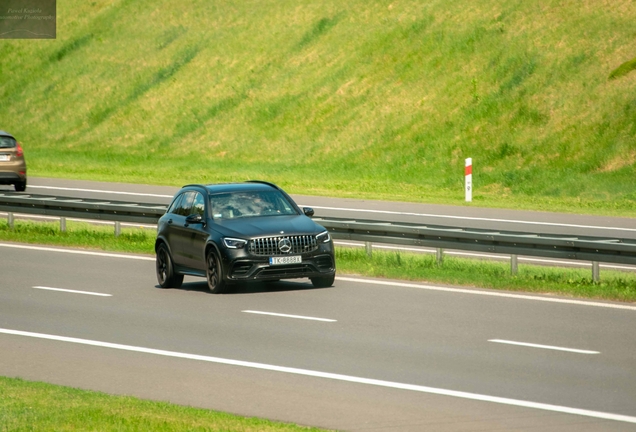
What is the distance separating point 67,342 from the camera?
A: 479 inches

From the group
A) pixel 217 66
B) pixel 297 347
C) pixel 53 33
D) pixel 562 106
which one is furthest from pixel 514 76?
pixel 53 33

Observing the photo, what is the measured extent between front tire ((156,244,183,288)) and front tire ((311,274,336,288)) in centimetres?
193

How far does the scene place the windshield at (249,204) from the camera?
16578 mm

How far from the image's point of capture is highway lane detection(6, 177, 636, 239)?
24031mm

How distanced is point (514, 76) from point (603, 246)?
2270 centimetres

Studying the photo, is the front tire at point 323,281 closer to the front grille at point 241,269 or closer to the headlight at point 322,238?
the headlight at point 322,238

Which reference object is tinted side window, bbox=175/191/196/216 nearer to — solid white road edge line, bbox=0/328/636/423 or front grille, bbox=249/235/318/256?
front grille, bbox=249/235/318/256

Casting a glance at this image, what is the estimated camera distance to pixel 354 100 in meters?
42.3

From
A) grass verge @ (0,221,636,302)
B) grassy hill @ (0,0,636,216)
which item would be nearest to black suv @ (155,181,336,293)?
A: grass verge @ (0,221,636,302)

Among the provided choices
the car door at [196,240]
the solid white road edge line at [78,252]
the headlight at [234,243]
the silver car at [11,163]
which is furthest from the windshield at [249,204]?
the silver car at [11,163]

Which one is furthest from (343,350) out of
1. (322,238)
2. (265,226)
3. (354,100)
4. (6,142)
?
(354,100)

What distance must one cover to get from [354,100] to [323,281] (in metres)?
26.4

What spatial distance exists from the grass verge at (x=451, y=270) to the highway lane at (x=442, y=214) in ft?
15.4

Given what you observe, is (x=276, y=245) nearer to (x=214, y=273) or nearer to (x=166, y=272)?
(x=214, y=273)
